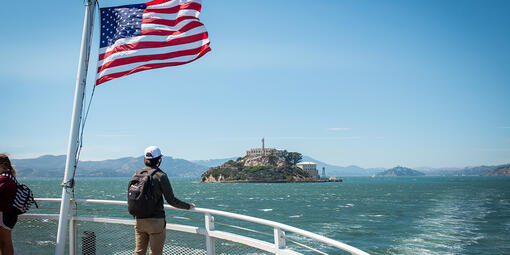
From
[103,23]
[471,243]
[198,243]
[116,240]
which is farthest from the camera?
[471,243]

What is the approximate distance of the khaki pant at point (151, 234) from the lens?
4160 mm

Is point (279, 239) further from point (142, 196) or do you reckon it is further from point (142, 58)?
point (142, 58)

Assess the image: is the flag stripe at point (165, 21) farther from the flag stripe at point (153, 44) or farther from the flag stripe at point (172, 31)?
the flag stripe at point (153, 44)

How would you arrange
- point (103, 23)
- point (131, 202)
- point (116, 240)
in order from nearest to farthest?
point (131, 202), point (116, 240), point (103, 23)

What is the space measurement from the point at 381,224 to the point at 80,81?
104 ft

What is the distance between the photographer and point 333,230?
29234mm

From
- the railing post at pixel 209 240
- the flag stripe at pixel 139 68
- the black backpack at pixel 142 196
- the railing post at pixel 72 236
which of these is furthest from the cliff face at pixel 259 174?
the black backpack at pixel 142 196

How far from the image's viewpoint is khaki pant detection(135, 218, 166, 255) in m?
4.16

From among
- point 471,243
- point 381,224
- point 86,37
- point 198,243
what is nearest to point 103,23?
point 86,37

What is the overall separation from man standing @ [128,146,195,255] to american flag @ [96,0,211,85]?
1.80 m

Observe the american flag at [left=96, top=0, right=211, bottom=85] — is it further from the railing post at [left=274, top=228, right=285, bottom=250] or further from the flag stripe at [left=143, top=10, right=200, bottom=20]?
the railing post at [left=274, top=228, right=285, bottom=250]

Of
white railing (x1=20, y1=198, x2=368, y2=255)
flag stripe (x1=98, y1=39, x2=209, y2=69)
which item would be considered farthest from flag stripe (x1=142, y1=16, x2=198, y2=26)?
white railing (x1=20, y1=198, x2=368, y2=255)

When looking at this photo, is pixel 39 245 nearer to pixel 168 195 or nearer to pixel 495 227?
pixel 168 195

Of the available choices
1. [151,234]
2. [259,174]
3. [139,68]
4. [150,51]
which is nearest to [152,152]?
[151,234]
